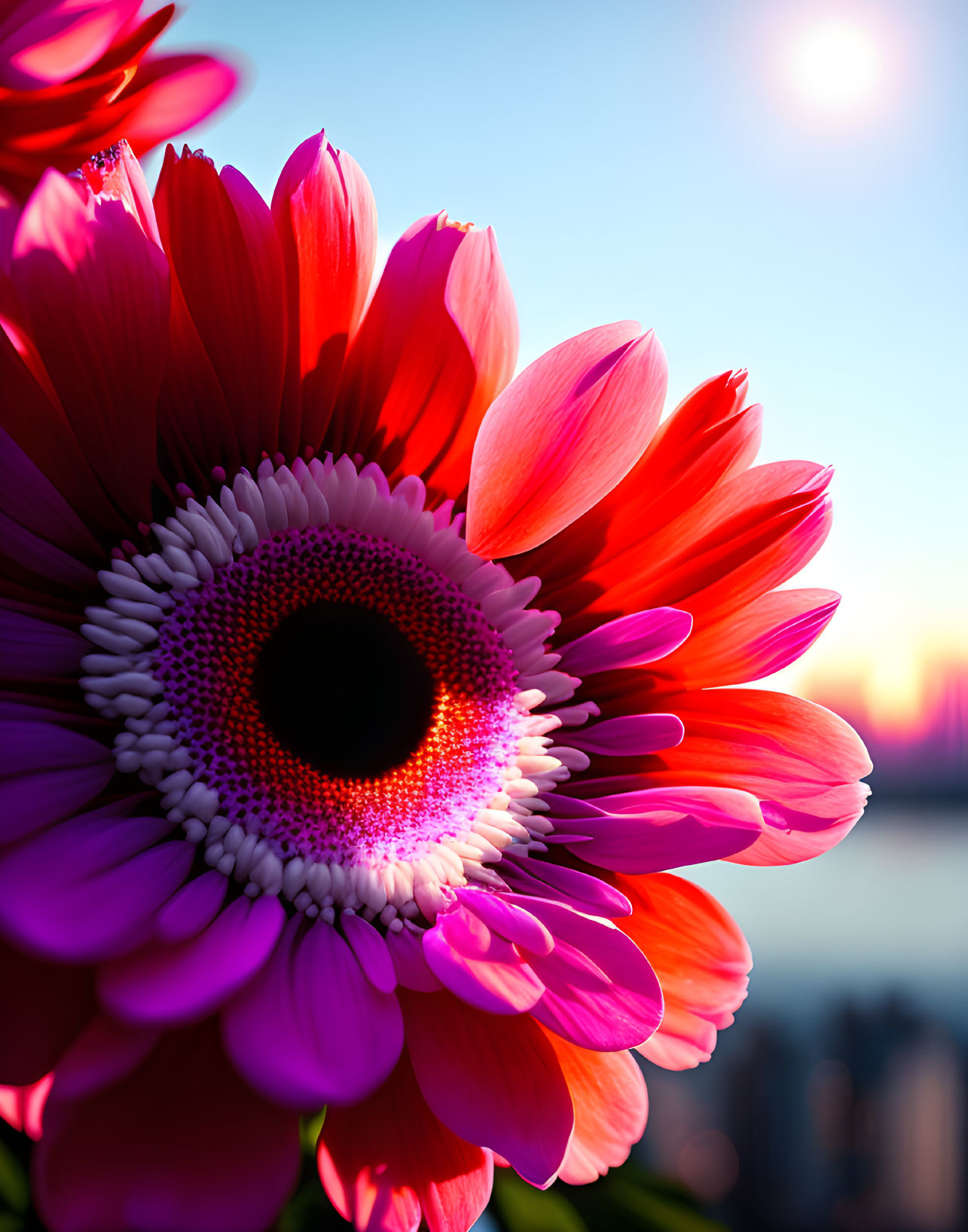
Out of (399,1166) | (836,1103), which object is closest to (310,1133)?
(399,1166)

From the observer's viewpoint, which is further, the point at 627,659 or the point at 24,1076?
the point at 627,659

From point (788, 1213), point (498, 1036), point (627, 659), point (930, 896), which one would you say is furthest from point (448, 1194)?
point (930, 896)

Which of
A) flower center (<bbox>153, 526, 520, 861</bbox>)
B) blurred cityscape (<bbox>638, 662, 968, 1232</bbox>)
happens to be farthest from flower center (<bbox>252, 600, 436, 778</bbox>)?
blurred cityscape (<bbox>638, 662, 968, 1232</bbox>)

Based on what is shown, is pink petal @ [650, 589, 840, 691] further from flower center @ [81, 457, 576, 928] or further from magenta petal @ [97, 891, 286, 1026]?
magenta petal @ [97, 891, 286, 1026]

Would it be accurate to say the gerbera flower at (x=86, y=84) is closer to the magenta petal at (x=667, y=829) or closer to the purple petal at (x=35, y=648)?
the purple petal at (x=35, y=648)

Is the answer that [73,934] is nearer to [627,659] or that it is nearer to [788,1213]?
[627,659]

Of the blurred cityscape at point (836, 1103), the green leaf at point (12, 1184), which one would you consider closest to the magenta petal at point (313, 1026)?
the green leaf at point (12, 1184)

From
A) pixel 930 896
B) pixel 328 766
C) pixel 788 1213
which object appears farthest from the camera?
pixel 930 896

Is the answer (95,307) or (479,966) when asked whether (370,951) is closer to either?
(479,966)
